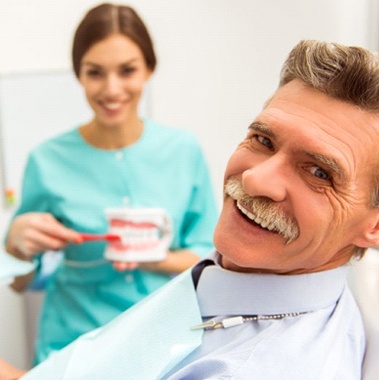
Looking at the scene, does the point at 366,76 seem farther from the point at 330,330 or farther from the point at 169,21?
the point at 169,21

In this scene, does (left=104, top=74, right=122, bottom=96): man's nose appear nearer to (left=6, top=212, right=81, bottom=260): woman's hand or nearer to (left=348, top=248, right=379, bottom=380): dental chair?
(left=6, top=212, right=81, bottom=260): woman's hand

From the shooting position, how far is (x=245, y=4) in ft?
7.38

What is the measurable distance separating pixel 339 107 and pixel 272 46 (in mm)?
1147

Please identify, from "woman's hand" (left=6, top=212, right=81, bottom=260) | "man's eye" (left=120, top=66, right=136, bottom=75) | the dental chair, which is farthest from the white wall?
the dental chair

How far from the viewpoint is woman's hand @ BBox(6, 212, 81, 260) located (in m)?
1.39

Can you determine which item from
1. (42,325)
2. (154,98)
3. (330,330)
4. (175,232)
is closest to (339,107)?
(330,330)

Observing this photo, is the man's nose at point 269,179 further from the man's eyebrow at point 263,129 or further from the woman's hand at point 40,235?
the woman's hand at point 40,235

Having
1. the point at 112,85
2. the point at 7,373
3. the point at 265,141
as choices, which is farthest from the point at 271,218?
the point at 112,85

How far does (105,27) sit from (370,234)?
895 millimetres

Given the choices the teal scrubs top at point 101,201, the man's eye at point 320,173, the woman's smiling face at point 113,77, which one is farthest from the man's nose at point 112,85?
the man's eye at point 320,173

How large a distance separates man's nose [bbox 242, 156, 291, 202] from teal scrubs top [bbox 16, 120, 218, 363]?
71cm

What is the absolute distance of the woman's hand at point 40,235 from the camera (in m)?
1.39

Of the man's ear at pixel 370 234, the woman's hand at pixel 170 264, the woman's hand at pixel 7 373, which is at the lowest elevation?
the woman's hand at pixel 170 264

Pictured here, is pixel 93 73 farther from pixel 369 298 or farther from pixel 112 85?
pixel 369 298
